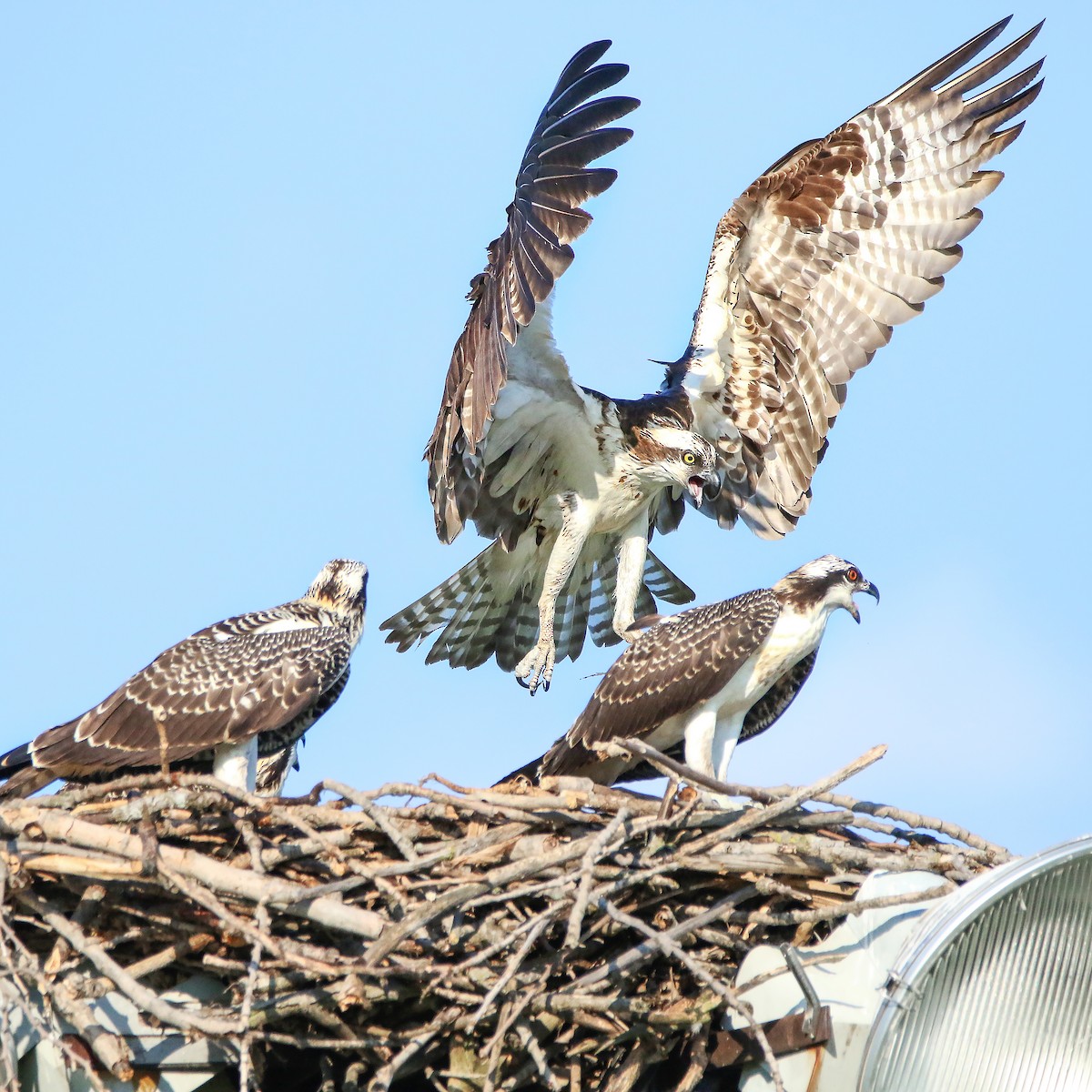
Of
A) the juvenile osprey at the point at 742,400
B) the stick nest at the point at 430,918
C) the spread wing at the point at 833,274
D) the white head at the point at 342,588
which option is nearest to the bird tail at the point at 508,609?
the juvenile osprey at the point at 742,400

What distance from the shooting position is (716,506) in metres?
10.7

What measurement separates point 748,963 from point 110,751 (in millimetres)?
3202

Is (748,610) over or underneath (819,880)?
over

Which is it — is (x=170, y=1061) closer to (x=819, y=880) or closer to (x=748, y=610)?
(x=819, y=880)

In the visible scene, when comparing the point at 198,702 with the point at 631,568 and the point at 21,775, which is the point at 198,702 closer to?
the point at 21,775

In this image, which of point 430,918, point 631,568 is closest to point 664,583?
point 631,568

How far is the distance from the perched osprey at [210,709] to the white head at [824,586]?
89.4 inches

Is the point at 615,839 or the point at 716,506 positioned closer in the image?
the point at 615,839

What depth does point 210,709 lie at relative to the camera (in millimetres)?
7617

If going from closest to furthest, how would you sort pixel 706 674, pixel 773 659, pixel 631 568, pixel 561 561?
pixel 706 674 < pixel 773 659 < pixel 561 561 < pixel 631 568

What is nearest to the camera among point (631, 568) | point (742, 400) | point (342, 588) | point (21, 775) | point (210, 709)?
point (21, 775)

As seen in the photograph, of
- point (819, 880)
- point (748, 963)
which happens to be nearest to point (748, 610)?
point (819, 880)

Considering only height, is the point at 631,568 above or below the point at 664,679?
above

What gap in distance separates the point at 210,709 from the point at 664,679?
2.18m
